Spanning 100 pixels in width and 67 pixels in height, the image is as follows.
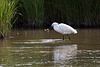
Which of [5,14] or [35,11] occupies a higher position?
[35,11]

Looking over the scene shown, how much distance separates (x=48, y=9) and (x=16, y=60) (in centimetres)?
1033

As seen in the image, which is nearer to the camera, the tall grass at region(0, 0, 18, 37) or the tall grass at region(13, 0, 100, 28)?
the tall grass at region(0, 0, 18, 37)

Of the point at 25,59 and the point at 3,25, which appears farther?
the point at 3,25

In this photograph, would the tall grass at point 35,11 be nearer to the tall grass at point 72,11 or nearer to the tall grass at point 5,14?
the tall grass at point 72,11

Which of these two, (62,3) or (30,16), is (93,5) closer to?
(62,3)

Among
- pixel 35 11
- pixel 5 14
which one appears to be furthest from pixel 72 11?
pixel 5 14

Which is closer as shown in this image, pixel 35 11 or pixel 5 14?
pixel 5 14

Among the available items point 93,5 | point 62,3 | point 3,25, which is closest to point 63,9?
point 62,3

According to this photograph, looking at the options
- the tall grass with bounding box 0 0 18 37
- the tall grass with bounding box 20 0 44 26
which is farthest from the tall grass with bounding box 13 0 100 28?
the tall grass with bounding box 0 0 18 37

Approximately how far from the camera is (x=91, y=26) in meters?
15.6

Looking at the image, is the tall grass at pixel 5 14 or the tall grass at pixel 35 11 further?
the tall grass at pixel 35 11

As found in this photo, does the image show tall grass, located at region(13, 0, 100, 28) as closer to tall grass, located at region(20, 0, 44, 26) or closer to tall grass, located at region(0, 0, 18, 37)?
tall grass, located at region(20, 0, 44, 26)

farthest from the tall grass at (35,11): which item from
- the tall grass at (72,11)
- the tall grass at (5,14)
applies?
the tall grass at (5,14)

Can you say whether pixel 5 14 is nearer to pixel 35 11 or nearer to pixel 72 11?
pixel 35 11
